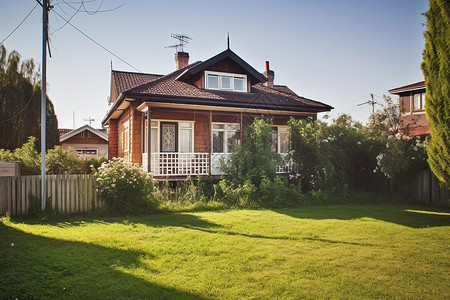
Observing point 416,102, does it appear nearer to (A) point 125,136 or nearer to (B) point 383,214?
(B) point 383,214

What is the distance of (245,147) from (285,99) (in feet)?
18.9

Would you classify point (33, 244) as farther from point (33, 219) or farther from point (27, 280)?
point (33, 219)

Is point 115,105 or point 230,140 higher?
point 115,105

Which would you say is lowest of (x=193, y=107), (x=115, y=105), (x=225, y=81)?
(x=193, y=107)

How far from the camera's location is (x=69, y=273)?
183 inches

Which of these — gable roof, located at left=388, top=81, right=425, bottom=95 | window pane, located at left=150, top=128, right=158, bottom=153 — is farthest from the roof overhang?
gable roof, located at left=388, top=81, right=425, bottom=95

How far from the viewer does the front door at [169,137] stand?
15.9 metres

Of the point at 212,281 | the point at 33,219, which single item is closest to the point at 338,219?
the point at 212,281

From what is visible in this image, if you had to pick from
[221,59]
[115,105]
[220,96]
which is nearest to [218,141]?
[220,96]

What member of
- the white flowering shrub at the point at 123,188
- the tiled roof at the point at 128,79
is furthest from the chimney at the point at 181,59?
the white flowering shrub at the point at 123,188

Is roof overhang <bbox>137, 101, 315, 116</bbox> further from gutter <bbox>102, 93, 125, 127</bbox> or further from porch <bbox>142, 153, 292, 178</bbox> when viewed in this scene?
porch <bbox>142, 153, 292, 178</bbox>

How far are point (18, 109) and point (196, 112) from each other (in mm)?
16484

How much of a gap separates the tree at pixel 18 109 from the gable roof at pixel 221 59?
12964 mm

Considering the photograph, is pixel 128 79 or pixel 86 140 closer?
pixel 128 79
